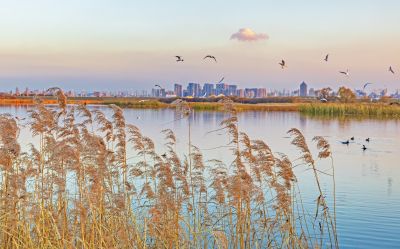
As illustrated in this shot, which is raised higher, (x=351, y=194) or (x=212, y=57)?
(x=212, y=57)

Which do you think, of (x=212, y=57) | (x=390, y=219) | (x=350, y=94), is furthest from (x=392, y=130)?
(x=350, y=94)

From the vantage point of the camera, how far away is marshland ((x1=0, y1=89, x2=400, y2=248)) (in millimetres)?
6148

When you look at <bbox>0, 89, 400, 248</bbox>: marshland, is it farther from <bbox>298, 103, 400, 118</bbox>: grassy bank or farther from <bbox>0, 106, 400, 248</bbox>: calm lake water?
<bbox>298, 103, 400, 118</bbox>: grassy bank

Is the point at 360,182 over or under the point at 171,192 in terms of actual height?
under

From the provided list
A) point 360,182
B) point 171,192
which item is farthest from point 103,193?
point 360,182

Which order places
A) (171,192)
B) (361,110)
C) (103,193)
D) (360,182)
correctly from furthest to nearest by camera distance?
1. (361,110)
2. (360,182)
3. (171,192)
4. (103,193)

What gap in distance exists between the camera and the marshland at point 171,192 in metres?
6.15

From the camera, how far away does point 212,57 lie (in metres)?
11.3

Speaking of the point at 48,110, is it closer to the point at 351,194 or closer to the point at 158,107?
the point at 351,194

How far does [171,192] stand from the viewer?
7707 millimetres

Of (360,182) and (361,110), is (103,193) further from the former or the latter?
(361,110)

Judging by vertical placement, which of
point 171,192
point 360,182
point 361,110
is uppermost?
point 171,192

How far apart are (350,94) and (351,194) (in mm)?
64766

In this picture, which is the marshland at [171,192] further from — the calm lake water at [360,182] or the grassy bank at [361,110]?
the grassy bank at [361,110]
